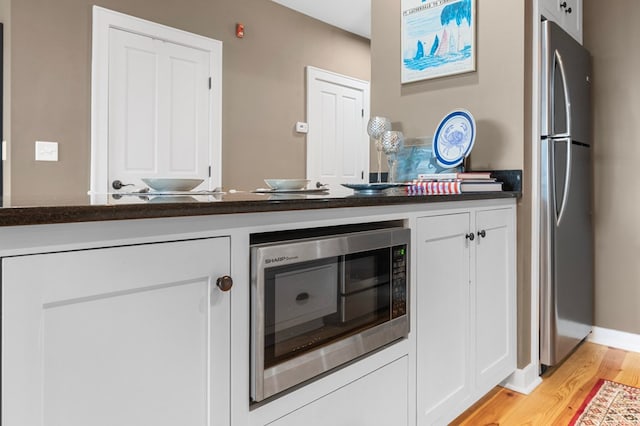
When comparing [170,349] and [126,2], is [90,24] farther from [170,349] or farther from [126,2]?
[170,349]

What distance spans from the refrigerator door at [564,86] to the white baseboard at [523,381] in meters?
1.20

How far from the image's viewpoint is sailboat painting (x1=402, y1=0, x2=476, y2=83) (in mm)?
2314

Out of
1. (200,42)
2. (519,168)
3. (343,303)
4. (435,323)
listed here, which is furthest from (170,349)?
(200,42)

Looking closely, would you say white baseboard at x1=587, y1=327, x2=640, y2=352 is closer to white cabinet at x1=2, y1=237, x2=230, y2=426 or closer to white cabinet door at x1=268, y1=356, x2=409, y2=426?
white cabinet door at x1=268, y1=356, x2=409, y2=426

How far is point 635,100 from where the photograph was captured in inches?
109

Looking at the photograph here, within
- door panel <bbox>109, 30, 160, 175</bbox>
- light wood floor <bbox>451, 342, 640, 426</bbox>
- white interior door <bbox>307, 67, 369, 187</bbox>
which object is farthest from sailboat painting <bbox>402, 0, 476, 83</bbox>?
white interior door <bbox>307, 67, 369, 187</bbox>

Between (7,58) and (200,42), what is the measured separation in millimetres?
1321

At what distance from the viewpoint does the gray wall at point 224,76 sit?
262 cm

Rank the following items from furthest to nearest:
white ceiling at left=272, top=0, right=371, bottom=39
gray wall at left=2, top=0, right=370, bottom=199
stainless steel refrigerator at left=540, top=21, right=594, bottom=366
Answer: white ceiling at left=272, top=0, right=371, bottom=39 < gray wall at left=2, top=0, right=370, bottom=199 < stainless steel refrigerator at left=540, top=21, right=594, bottom=366

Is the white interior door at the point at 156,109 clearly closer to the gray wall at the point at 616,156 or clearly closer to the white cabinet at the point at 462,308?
the white cabinet at the point at 462,308

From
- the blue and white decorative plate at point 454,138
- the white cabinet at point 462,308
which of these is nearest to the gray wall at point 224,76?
the white cabinet at point 462,308

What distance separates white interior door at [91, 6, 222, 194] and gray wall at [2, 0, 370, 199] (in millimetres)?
73

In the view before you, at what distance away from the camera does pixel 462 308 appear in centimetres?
178

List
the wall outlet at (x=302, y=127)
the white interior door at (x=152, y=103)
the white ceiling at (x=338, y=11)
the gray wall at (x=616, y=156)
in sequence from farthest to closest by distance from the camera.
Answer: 1. the wall outlet at (x=302, y=127)
2. the white ceiling at (x=338, y=11)
3. the white interior door at (x=152, y=103)
4. the gray wall at (x=616, y=156)
